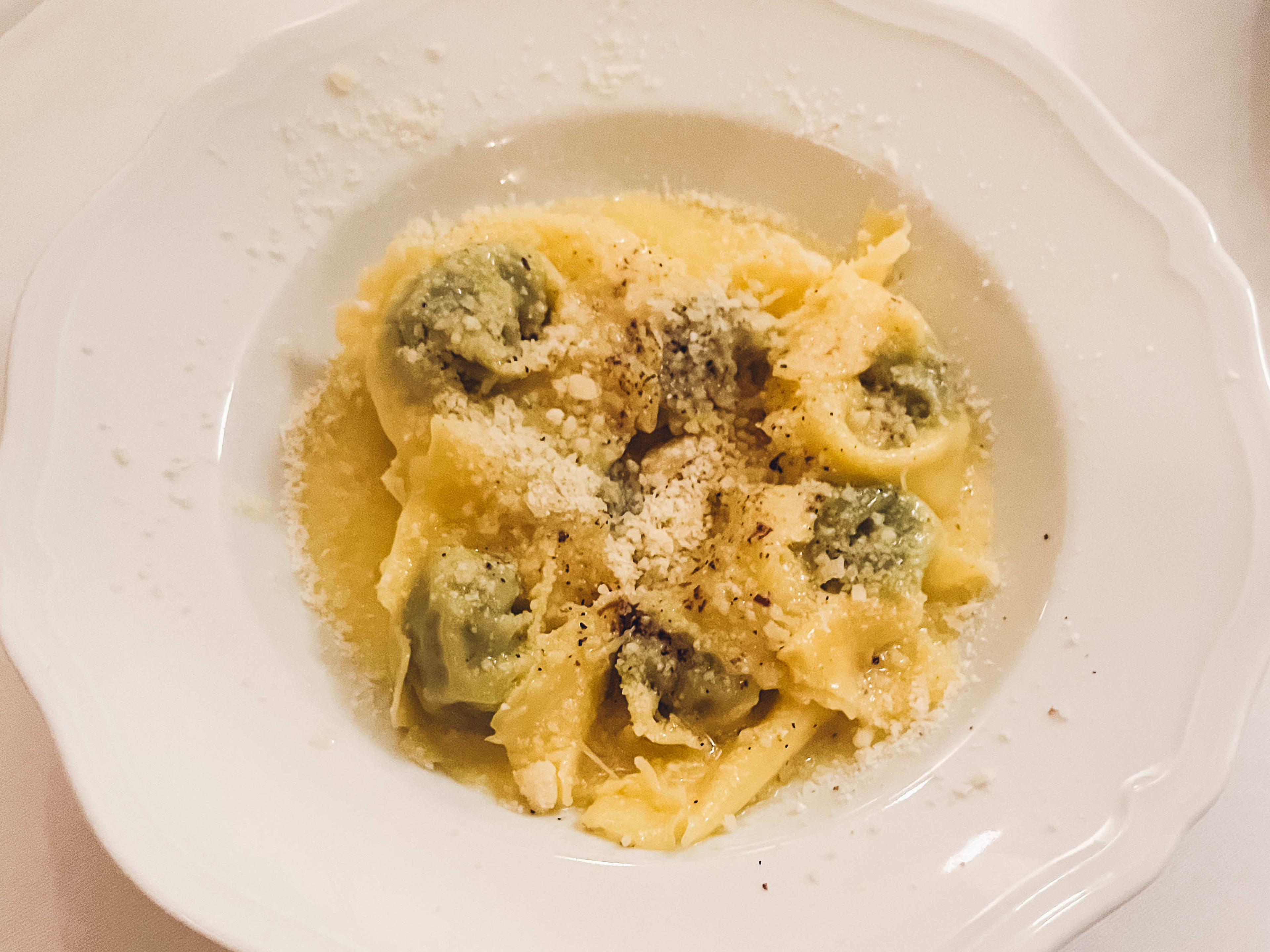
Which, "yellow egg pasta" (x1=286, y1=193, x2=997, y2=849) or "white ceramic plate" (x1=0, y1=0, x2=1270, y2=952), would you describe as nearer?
"white ceramic plate" (x1=0, y1=0, x2=1270, y2=952)

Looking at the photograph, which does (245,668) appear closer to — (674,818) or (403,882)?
(403,882)

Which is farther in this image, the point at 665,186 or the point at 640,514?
the point at 665,186

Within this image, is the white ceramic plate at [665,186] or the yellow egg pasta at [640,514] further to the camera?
the yellow egg pasta at [640,514]

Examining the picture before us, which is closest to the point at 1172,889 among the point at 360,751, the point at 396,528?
the point at 360,751

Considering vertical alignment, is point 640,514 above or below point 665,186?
below
